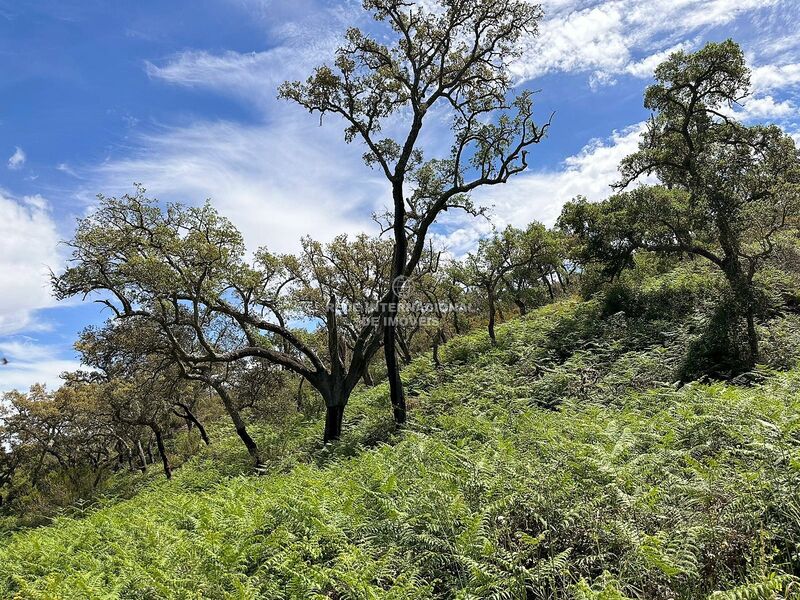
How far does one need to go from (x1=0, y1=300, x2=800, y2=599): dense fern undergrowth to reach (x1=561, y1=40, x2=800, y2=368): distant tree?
4.56 m

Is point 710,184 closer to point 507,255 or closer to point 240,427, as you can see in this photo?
point 507,255

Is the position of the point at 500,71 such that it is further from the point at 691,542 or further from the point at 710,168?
the point at 691,542

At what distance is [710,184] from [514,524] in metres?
12.4

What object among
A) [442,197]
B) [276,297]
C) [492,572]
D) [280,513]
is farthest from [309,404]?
[492,572]

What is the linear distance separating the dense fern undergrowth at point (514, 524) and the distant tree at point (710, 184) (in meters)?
4.56

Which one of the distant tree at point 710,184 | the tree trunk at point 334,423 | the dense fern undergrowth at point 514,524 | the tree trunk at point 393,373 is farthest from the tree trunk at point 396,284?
the distant tree at point 710,184

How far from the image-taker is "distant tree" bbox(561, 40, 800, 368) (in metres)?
12.2

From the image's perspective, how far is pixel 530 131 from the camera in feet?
46.7

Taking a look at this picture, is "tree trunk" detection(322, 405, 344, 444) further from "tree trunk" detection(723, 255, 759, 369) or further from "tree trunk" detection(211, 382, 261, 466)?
"tree trunk" detection(723, 255, 759, 369)

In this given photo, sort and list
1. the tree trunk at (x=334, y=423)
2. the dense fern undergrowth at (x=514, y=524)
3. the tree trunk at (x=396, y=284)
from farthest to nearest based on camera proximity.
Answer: the tree trunk at (x=334, y=423) → the tree trunk at (x=396, y=284) → the dense fern undergrowth at (x=514, y=524)

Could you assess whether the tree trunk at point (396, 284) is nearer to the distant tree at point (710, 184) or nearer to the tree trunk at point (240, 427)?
the tree trunk at point (240, 427)

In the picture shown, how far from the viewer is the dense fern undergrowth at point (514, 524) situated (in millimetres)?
3934

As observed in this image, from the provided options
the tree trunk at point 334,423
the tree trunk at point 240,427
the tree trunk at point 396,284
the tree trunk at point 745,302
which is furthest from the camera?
the tree trunk at point 240,427

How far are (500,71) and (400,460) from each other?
1274 cm
